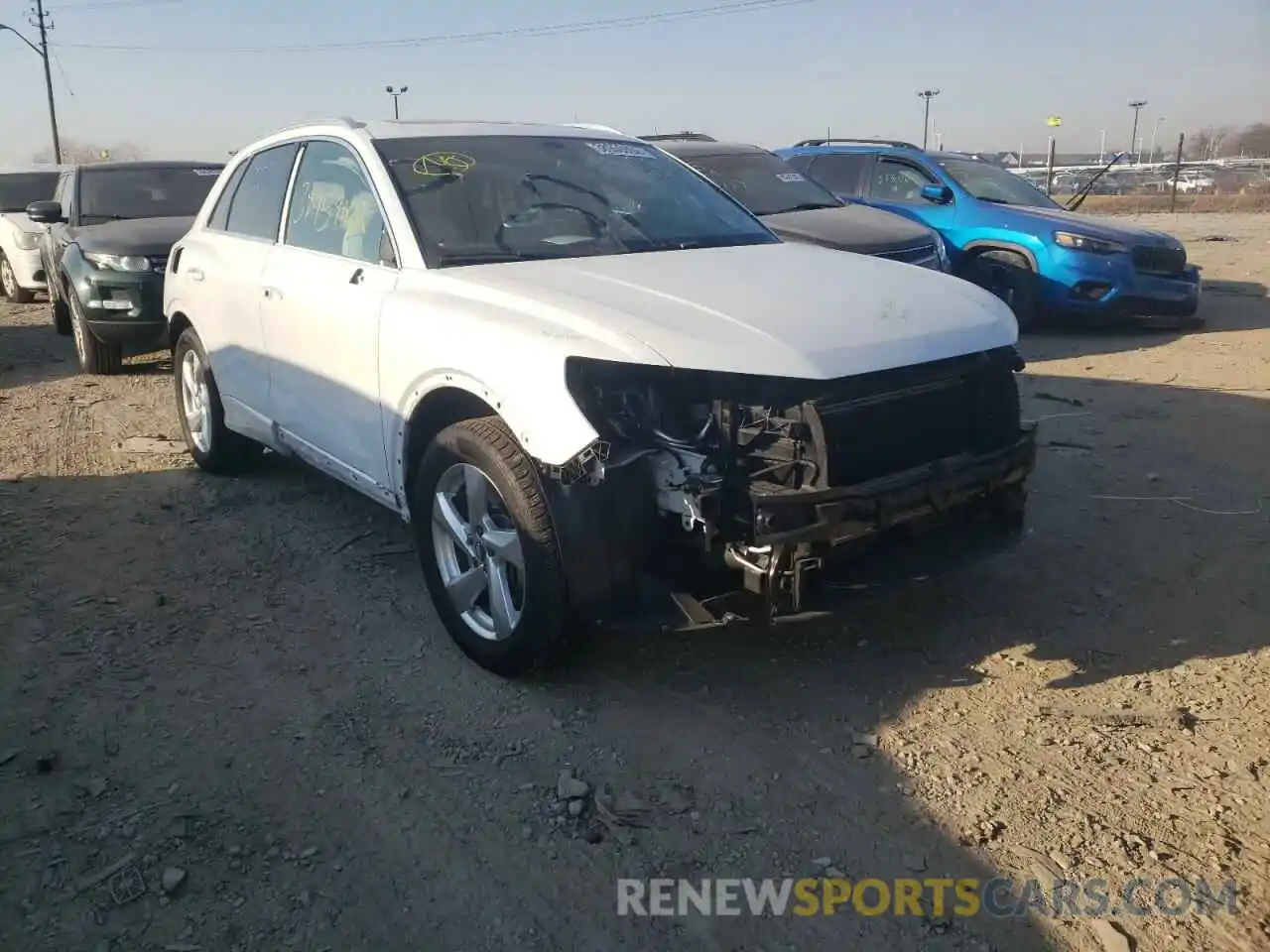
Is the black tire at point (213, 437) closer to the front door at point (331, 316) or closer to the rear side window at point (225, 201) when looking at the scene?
the rear side window at point (225, 201)

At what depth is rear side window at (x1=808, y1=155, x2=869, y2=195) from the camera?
10.6 meters

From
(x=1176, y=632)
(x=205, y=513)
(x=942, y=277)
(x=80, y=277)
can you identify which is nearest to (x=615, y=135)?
(x=942, y=277)

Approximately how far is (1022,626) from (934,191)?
6753 millimetres

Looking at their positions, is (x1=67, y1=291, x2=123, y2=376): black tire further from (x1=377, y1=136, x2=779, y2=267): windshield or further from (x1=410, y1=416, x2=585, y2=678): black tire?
(x1=410, y1=416, x2=585, y2=678): black tire

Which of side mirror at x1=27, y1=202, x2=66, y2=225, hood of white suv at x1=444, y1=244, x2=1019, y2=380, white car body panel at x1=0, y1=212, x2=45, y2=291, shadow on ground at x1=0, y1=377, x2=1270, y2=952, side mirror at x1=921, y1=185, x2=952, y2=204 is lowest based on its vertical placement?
shadow on ground at x1=0, y1=377, x2=1270, y2=952

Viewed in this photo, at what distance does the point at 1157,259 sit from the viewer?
31.3ft

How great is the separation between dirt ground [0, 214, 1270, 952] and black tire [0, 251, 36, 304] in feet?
30.3

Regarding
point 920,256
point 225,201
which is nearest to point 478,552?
point 225,201

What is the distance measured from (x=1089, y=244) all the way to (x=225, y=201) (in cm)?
736

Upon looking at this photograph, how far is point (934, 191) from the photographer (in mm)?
9641

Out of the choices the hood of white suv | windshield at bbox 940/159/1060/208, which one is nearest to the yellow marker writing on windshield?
the hood of white suv

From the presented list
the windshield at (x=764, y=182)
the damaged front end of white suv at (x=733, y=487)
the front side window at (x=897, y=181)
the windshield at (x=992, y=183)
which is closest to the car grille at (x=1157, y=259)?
the windshield at (x=992, y=183)

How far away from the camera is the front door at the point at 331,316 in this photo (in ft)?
12.8

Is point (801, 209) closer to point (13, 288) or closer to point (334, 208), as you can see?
point (334, 208)
